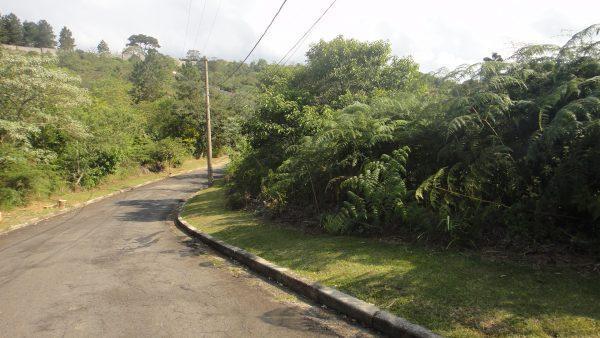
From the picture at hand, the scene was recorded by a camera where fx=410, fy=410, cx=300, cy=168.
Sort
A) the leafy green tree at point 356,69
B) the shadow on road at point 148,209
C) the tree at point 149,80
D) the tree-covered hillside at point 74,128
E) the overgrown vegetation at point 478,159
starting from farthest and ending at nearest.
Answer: the tree at point 149,80
the tree-covered hillside at point 74,128
the shadow on road at point 148,209
the leafy green tree at point 356,69
the overgrown vegetation at point 478,159

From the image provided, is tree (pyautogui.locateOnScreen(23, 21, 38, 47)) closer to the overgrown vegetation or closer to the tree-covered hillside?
the tree-covered hillside

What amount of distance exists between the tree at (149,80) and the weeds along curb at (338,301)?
52.3 meters

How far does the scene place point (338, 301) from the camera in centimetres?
489

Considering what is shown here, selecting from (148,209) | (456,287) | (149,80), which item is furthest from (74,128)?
(149,80)

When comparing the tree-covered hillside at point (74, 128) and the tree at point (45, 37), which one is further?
the tree at point (45, 37)

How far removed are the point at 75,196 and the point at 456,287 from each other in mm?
23921

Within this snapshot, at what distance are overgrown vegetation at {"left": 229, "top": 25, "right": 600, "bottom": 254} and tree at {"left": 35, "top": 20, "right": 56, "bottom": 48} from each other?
5563 inches

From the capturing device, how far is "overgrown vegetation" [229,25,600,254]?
16.3 ft

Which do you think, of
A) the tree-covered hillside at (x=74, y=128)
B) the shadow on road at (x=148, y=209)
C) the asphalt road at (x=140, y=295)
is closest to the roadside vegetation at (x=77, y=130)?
the tree-covered hillside at (x=74, y=128)

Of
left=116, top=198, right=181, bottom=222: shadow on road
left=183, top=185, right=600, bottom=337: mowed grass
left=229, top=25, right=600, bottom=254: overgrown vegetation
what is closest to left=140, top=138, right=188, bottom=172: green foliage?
left=116, top=198, right=181, bottom=222: shadow on road

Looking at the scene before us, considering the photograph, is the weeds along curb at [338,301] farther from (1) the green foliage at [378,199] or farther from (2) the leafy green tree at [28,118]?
(2) the leafy green tree at [28,118]

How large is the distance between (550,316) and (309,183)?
6608 mm

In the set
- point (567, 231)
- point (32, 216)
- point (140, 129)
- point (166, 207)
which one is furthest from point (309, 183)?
point (140, 129)

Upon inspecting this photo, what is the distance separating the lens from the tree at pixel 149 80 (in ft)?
189
